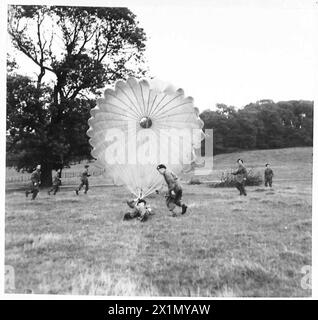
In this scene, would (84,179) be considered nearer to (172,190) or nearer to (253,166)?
(172,190)

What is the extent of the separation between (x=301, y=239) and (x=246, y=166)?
976 millimetres

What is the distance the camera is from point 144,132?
453cm

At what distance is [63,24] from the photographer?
4.65 m

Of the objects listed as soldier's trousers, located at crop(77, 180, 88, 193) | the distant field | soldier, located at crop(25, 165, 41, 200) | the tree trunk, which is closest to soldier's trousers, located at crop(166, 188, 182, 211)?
the distant field

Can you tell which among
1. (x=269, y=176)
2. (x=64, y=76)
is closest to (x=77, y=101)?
(x=64, y=76)

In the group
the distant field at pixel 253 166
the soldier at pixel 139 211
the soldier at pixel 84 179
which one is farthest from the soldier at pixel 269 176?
the soldier at pixel 84 179

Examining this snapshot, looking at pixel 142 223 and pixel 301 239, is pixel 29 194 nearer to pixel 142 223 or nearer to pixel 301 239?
pixel 142 223

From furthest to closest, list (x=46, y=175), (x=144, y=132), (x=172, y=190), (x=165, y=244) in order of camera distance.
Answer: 1. (x=46, y=175)
2. (x=172, y=190)
3. (x=144, y=132)
4. (x=165, y=244)

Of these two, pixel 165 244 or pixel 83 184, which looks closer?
pixel 165 244

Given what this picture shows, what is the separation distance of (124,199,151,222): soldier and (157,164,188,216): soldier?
0.26 meters

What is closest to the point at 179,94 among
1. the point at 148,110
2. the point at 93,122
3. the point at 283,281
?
the point at 148,110

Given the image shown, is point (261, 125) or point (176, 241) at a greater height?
point (261, 125)

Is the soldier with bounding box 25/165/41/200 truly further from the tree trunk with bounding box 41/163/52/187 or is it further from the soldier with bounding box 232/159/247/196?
the soldier with bounding box 232/159/247/196

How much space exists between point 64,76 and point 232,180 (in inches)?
89.3
